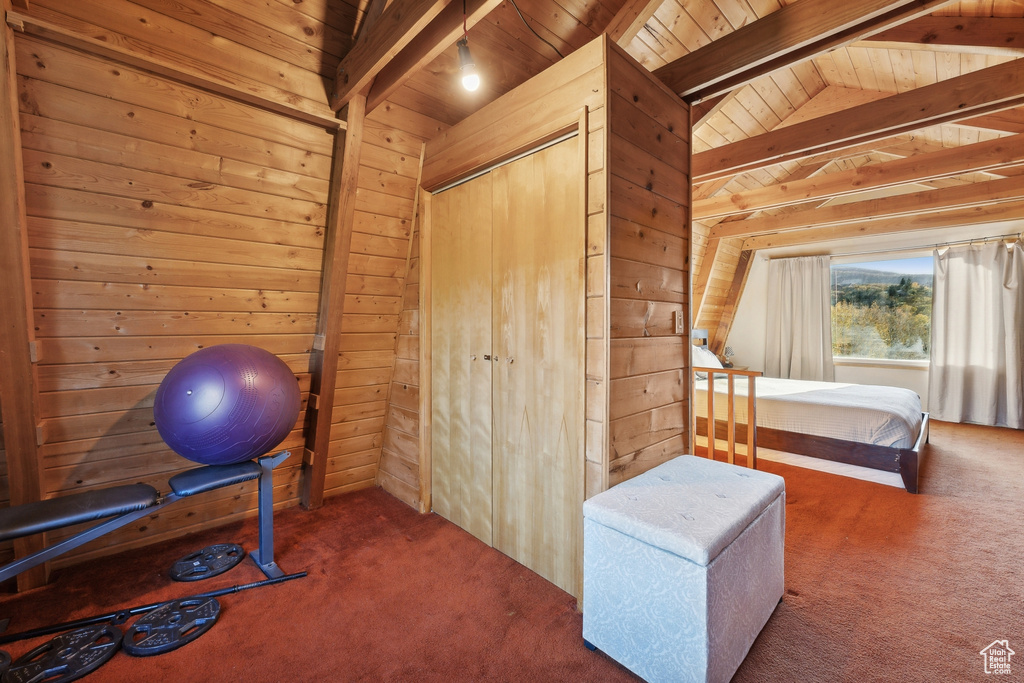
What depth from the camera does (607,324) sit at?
1682mm

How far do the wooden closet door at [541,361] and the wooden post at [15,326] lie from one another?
1.74 metres

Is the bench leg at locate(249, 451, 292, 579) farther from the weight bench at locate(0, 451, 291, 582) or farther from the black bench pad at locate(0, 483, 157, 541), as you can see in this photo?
the black bench pad at locate(0, 483, 157, 541)

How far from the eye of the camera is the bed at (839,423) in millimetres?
3002

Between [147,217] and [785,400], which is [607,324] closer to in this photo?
[147,217]

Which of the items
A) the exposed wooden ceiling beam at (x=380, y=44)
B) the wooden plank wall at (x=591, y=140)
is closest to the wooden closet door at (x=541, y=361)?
the wooden plank wall at (x=591, y=140)

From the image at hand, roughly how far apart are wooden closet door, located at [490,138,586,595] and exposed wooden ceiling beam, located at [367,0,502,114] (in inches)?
21.8

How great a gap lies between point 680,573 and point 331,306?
2.02 metres

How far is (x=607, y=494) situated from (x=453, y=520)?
1.26 metres

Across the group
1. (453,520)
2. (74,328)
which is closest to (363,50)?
(74,328)

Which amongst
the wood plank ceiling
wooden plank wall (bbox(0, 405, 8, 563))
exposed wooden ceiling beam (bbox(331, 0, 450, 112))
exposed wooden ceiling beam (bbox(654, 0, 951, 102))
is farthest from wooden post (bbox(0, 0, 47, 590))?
exposed wooden ceiling beam (bbox(654, 0, 951, 102))

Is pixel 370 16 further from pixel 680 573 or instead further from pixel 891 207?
pixel 891 207

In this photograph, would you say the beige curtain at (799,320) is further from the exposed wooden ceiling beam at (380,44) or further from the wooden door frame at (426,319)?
the exposed wooden ceiling beam at (380,44)

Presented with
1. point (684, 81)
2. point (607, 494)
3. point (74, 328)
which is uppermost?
point (684, 81)

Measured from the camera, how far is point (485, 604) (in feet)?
6.05
